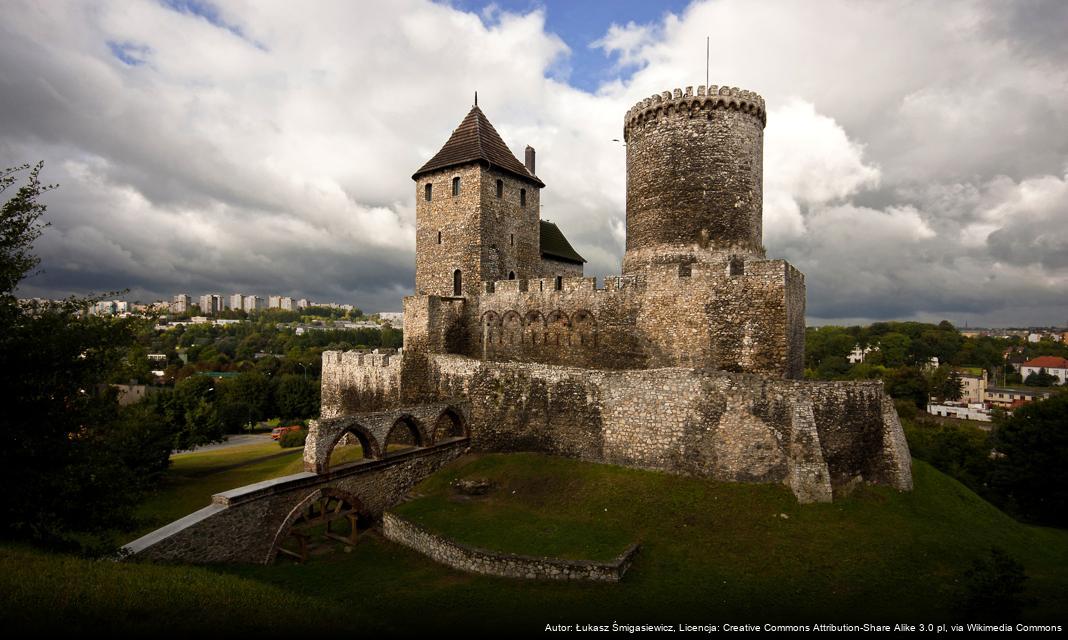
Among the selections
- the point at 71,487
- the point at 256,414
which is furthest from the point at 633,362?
the point at 256,414

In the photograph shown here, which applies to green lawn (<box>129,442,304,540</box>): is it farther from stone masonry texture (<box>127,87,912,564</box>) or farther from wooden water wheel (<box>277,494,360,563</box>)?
stone masonry texture (<box>127,87,912,564</box>)

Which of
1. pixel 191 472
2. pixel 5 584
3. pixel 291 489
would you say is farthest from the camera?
pixel 191 472

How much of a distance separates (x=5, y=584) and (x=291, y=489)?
23.8 ft

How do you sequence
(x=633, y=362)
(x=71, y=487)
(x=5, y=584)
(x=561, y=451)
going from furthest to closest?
1. (x=633, y=362)
2. (x=561, y=451)
3. (x=71, y=487)
4. (x=5, y=584)

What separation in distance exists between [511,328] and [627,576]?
12643 mm

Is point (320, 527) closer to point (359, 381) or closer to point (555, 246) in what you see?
point (359, 381)

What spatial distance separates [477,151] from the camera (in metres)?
24.9

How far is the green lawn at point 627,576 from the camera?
29.4ft

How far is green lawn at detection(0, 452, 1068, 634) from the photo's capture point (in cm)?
896

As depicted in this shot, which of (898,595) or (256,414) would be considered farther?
(256,414)

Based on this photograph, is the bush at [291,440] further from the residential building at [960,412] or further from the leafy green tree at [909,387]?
the residential building at [960,412]

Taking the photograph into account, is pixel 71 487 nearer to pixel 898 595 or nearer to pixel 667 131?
pixel 898 595

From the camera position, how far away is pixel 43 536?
10586mm

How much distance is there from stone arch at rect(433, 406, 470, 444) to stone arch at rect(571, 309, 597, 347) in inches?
218
